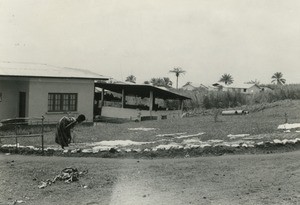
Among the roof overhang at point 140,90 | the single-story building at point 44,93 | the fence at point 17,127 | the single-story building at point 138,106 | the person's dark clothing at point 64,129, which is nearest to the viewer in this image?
the person's dark clothing at point 64,129

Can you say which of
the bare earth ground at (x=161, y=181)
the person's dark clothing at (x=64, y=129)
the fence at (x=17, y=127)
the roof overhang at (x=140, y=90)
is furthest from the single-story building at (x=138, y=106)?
the bare earth ground at (x=161, y=181)

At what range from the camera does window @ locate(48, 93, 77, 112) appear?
81.7 feet

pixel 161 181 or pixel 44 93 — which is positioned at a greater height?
pixel 44 93

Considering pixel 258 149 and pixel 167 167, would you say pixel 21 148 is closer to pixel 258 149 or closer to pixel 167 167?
pixel 167 167

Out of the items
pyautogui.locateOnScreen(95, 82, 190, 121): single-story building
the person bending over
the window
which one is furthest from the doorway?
the person bending over

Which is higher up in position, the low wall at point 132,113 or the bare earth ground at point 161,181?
the low wall at point 132,113

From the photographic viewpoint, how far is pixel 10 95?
24984mm

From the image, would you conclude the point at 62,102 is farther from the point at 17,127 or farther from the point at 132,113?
the point at 132,113

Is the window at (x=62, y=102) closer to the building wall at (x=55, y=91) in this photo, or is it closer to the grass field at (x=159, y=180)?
the building wall at (x=55, y=91)

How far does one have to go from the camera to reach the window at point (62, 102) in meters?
24.9

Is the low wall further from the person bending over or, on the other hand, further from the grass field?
the grass field

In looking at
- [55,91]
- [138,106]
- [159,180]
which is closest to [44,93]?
[55,91]

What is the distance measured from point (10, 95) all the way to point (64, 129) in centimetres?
1235

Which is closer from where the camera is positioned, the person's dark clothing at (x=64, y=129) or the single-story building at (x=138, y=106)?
the person's dark clothing at (x=64, y=129)
